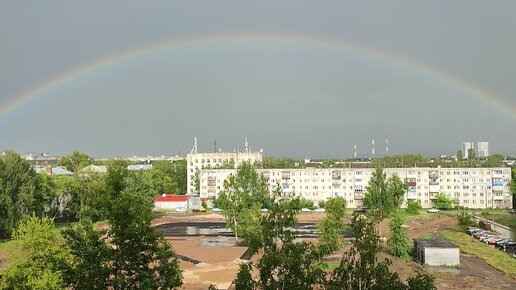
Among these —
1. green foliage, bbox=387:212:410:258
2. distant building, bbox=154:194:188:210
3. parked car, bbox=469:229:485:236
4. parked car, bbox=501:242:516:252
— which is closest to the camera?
green foliage, bbox=387:212:410:258

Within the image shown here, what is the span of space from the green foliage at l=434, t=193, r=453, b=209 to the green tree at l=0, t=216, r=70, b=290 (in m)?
68.3

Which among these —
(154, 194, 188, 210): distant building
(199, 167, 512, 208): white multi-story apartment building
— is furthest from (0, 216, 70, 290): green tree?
(154, 194, 188, 210): distant building

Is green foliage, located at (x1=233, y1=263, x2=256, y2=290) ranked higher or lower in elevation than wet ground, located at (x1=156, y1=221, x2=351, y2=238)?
Result: higher

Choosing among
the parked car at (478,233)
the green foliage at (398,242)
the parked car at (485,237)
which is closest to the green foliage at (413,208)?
the parked car at (478,233)

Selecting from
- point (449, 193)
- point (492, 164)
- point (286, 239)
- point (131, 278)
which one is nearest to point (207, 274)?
point (131, 278)

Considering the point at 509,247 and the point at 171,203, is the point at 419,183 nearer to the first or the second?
the point at 509,247

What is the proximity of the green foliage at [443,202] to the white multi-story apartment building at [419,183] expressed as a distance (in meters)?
1.48

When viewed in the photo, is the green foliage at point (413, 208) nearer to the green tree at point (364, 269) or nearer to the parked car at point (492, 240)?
the parked car at point (492, 240)

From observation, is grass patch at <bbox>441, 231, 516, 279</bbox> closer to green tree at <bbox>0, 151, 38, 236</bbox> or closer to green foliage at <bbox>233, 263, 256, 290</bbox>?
green foliage at <bbox>233, 263, 256, 290</bbox>

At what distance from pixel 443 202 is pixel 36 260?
6977cm

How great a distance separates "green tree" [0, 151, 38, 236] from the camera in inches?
1869

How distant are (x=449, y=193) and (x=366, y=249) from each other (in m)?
74.8

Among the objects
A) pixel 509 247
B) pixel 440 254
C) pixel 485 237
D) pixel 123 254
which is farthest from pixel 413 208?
pixel 123 254

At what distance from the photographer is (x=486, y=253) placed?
127ft
